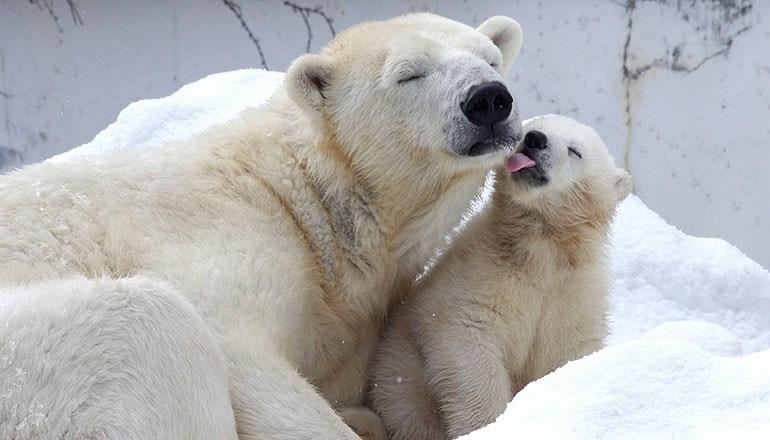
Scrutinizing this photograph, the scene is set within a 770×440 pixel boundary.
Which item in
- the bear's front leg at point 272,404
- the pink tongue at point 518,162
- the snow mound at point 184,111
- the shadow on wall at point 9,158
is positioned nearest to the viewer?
the bear's front leg at point 272,404

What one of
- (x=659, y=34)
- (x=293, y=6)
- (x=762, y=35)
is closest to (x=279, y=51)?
(x=293, y=6)

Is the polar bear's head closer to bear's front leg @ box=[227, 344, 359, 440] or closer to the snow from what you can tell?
the snow

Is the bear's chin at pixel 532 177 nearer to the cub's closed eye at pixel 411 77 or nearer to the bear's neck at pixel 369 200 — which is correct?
the bear's neck at pixel 369 200

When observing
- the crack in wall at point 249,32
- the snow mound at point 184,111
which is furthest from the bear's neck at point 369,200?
the crack in wall at point 249,32

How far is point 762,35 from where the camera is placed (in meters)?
6.09

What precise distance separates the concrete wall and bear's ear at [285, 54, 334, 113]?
3.21 metres

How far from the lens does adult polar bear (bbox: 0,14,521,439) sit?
261 cm

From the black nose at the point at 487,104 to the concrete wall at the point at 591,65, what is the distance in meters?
3.17

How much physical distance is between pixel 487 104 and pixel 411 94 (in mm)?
258

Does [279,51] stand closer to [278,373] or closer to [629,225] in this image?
[629,225]

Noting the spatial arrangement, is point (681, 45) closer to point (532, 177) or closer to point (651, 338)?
point (532, 177)

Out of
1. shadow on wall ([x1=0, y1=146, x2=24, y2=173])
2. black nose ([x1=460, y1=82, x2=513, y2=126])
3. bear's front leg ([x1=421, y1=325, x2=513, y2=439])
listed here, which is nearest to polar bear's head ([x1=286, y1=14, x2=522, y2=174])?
black nose ([x1=460, y1=82, x2=513, y2=126])

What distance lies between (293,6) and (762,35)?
8.83 ft

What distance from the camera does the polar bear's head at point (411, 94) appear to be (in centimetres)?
332
